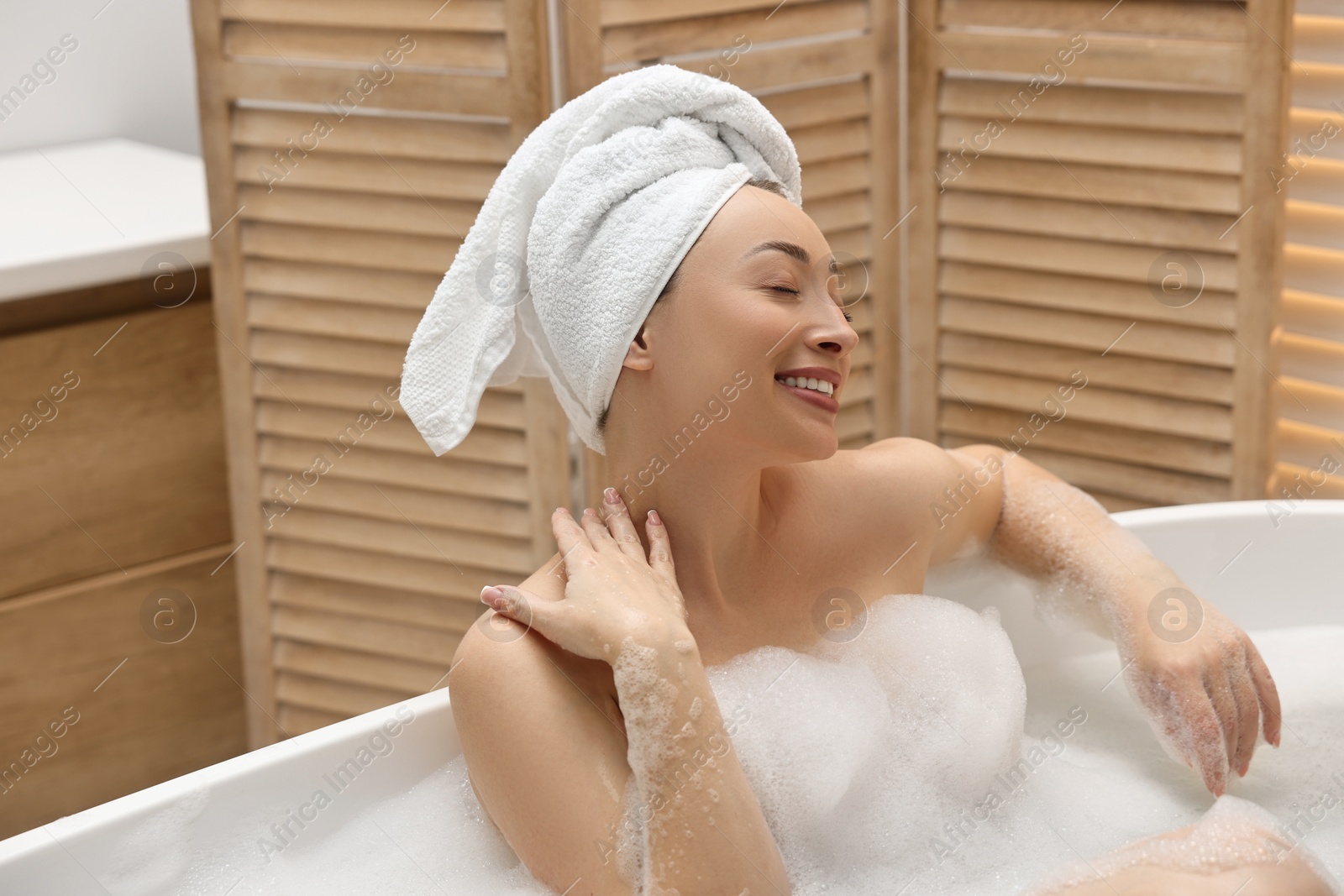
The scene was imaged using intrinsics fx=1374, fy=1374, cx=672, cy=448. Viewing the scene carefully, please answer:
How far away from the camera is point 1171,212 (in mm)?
2037

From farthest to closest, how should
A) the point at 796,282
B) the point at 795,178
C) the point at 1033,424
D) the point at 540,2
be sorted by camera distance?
the point at 1033,424, the point at 540,2, the point at 795,178, the point at 796,282

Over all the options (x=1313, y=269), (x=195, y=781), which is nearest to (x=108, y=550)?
(x=195, y=781)

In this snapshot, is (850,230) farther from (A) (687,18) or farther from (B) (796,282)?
(B) (796,282)

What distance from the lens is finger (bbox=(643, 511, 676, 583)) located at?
128cm

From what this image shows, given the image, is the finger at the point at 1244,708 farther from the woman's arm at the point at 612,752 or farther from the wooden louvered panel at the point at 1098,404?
the wooden louvered panel at the point at 1098,404

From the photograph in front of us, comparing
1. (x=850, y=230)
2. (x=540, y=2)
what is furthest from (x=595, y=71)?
(x=850, y=230)

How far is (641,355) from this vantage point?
1.26m

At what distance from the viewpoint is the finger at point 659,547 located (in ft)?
4.19

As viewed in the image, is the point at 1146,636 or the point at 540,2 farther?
the point at 540,2

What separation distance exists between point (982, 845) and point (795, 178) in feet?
2.33

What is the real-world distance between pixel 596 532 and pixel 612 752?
0.20 meters

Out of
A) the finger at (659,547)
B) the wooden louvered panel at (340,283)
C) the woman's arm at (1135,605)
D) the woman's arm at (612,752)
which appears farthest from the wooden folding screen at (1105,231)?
the woman's arm at (612,752)

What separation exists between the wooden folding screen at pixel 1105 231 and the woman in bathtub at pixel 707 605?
Result: 71 centimetres

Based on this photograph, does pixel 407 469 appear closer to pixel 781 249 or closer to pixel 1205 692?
pixel 781 249
